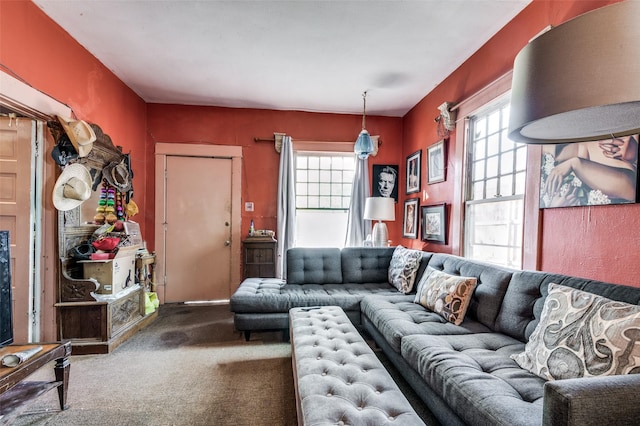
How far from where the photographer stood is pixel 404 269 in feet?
9.48

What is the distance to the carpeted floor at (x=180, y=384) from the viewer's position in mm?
1616

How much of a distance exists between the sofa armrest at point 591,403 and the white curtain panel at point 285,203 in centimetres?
334

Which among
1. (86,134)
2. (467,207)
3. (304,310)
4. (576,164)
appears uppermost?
(86,134)

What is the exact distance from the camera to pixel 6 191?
7.24 feet

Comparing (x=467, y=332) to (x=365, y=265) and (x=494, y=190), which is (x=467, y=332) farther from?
(x=365, y=265)

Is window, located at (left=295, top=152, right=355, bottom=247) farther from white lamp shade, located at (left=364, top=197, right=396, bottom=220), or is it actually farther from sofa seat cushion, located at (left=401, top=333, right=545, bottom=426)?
sofa seat cushion, located at (left=401, top=333, right=545, bottom=426)

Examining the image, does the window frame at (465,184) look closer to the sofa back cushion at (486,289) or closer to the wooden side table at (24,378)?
the sofa back cushion at (486,289)

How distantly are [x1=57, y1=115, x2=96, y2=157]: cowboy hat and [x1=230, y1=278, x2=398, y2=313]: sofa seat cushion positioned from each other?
6.04ft

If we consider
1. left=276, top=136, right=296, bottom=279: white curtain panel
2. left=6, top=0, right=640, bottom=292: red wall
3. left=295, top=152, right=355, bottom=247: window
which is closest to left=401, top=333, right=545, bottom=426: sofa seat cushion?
left=6, top=0, right=640, bottom=292: red wall

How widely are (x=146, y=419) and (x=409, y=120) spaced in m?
4.26

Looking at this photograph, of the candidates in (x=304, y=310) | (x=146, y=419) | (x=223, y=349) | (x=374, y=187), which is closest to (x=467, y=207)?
(x=374, y=187)

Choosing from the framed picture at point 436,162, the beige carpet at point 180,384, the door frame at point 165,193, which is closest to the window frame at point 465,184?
the framed picture at point 436,162

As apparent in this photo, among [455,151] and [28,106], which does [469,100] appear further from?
[28,106]

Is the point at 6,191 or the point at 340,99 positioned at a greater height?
the point at 340,99
